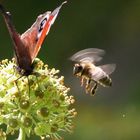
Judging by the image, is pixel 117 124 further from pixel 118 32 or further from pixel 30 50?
pixel 30 50

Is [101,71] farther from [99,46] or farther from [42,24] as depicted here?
[99,46]

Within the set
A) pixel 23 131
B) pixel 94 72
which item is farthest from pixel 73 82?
pixel 23 131

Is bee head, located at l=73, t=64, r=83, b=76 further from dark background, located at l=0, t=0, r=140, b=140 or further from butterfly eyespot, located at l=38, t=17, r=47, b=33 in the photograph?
dark background, located at l=0, t=0, r=140, b=140

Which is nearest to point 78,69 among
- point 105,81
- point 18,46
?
point 105,81

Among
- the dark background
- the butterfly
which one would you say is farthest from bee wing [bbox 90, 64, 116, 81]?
the dark background

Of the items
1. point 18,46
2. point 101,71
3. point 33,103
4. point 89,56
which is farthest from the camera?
point 89,56

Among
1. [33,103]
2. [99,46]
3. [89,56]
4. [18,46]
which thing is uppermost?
[99,46]

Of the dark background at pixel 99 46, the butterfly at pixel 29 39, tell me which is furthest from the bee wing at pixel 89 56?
the dark background at pixel 99 46
